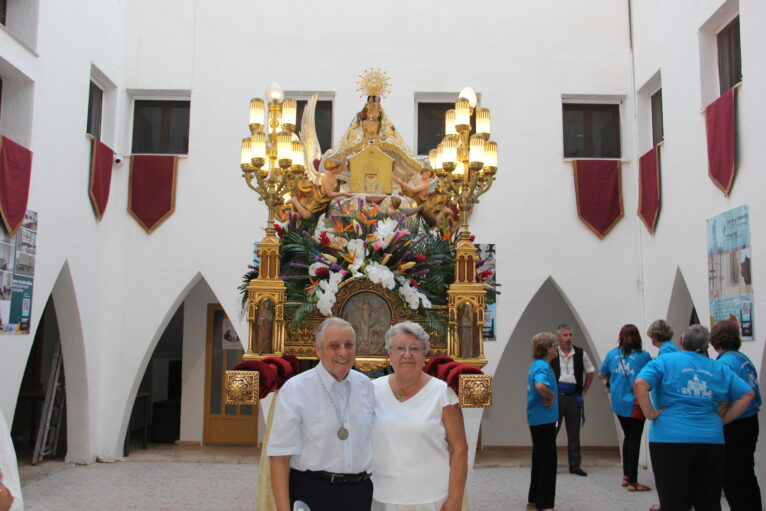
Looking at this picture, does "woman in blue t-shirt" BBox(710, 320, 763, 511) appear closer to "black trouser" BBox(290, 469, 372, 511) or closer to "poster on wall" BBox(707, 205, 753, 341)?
"poster on wall" BBox(707, 205, 753, 341)

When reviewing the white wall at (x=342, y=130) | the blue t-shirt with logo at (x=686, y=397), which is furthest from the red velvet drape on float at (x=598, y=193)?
the blue t-shirt with logo at (x=686, y=397)

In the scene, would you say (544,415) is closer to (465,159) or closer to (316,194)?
(465,159)

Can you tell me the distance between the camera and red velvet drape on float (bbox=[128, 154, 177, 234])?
9695 millimetres

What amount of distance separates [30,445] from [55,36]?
18.8ft

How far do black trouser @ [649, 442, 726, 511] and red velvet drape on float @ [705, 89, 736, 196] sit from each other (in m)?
3.66

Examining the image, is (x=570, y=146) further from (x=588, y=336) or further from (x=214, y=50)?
(x=214, y=50)

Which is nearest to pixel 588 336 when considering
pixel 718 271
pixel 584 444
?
pixel 584 444

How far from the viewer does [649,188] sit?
9195mm

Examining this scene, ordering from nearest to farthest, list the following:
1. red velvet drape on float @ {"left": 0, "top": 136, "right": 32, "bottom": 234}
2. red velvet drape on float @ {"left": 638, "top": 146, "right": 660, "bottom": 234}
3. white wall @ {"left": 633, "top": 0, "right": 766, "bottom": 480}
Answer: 1. white wall @ {"left": 633, "top": 0, "right": 766, "bottom": 480}
2. red velvet drape on float @ {"left": 0, "top": 136, "right": 32, "bottom": 234}
3. red velvet drape on float @ {"left": 638, "top": 146, "right": 660, "bottom": 234}

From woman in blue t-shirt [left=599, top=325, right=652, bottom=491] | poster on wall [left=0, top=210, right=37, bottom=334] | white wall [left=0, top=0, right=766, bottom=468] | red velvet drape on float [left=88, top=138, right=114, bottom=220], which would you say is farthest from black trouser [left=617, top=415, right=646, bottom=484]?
red velvet drape on float [left=88, top=138, right=114, bottom=220]

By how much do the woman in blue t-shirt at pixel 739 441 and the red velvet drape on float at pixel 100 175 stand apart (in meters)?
7.23

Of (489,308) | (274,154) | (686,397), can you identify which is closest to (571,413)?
(489,308)

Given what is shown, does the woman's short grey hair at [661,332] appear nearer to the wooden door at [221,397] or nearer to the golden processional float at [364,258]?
the golden processional float at [364,258]

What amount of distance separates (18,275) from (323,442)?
5.66 metres
